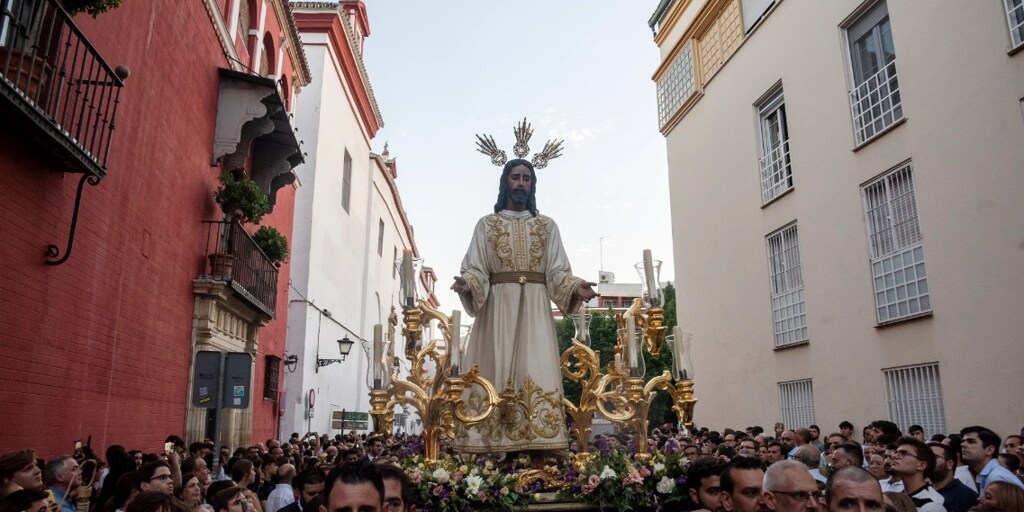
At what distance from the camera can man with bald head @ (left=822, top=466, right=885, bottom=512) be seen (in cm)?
297

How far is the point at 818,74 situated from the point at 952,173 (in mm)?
3653

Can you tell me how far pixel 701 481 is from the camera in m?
Result: 3.90

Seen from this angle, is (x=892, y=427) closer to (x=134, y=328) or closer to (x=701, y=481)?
(x=701, y=481)

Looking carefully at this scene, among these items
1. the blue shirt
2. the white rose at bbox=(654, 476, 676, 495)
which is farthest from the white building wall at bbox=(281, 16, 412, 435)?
the blue shirt

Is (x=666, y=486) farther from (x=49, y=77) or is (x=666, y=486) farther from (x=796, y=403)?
(x=796, y=403)

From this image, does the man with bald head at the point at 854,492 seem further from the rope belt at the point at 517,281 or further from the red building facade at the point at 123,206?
the red building facade at the point at 123,206

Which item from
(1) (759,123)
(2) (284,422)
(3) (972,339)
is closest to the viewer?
(3) (972,339)

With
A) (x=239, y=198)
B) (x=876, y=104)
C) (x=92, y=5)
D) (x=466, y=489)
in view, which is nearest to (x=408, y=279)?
(x=466, y=489)

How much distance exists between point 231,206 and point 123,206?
323cm

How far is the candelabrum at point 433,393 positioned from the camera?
512cm

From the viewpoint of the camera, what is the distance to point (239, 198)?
10789 mm

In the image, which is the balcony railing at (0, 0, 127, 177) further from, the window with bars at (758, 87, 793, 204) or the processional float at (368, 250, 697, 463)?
the window with bars at (758, 87, 793, 204)

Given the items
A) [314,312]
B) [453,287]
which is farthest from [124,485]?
[314,312]

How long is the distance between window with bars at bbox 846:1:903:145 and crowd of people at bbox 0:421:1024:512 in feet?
16.1
